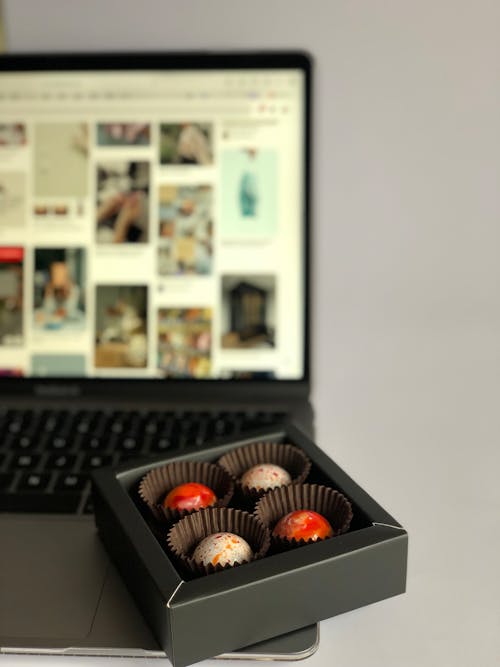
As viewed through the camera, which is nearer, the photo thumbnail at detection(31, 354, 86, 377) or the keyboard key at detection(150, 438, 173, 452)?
the keyboard key at detection(150, 438, 173, 452)

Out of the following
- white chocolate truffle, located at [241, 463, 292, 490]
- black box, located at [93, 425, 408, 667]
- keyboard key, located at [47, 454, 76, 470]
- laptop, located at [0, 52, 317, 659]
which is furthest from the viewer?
laptop, located at [0, 52, 317, 659]

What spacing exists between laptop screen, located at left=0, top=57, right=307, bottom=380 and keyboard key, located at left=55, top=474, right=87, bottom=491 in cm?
21

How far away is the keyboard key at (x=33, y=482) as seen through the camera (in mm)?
A: 663

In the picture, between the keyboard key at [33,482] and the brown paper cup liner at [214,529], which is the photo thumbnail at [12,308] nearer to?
the keyboard key at [33,482]

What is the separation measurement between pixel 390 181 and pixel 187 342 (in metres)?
0.32

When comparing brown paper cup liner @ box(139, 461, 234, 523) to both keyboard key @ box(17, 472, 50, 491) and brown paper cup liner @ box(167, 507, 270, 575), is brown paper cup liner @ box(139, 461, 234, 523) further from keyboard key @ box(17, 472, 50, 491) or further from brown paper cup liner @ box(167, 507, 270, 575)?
keyboard key @ box(17, 472, 50, 491)

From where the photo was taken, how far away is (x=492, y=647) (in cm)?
50

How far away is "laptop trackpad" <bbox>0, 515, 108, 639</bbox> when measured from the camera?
506mm

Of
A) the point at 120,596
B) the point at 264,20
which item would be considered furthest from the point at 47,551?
the point at 264,20

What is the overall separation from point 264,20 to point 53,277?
390 millimetres

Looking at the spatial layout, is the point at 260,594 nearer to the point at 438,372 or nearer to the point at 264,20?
the point at 438,372

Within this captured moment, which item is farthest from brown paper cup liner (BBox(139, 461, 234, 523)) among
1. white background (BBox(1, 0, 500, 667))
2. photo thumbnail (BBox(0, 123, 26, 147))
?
photo thumbnail (BBox(0, 123, 26, 147))

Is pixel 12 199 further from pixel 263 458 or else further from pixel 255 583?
pixel 255 583

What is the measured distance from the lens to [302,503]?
556 mm
